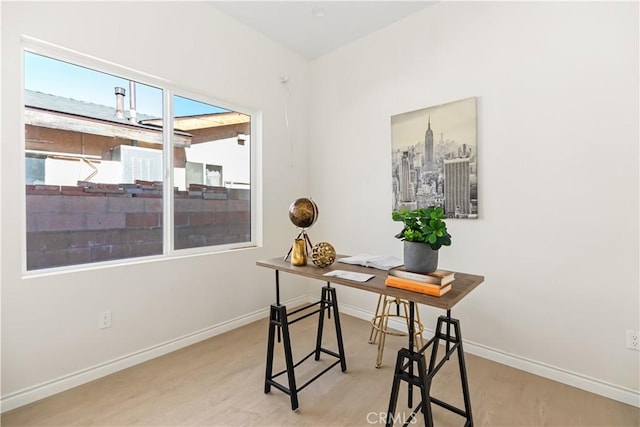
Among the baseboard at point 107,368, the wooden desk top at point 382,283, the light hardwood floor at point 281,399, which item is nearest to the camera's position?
the wooden desk top at point 382,283

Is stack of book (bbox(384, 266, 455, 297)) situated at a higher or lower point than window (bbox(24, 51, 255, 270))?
lower

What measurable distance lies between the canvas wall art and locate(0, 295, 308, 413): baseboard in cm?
195

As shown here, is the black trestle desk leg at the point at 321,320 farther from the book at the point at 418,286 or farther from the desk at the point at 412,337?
the book at the point at 418,286

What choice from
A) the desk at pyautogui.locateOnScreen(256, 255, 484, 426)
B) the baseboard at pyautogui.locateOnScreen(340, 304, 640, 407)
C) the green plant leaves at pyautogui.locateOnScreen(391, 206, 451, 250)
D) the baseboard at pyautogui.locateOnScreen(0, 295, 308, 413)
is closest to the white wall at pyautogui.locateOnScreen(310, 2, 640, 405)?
the baseboard at pyautogui.locateOnScreen(340, 304, 640, 407)

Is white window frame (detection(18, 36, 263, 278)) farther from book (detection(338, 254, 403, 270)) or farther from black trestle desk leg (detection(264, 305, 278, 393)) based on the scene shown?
book (detection(338, 254, 403, 270))

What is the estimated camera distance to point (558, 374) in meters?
1.98

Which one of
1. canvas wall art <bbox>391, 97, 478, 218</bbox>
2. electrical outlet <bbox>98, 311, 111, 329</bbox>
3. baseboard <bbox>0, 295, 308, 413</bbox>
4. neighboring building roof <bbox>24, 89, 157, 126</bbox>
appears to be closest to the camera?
baseboard <bbox>0, 295, 308, 413</bbox>

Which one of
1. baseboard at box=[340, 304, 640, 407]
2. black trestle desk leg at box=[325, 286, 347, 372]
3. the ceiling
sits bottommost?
baseboard at box=[340, 304, 640, 407]

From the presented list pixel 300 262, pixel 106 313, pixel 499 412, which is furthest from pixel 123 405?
pixel 499 412

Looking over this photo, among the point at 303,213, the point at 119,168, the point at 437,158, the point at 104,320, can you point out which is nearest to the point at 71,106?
the point at 119,168

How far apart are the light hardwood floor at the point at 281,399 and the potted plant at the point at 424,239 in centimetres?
91

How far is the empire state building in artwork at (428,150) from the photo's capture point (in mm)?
2490

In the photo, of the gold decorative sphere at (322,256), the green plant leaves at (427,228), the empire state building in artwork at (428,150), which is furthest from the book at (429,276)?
the empire state building in artwork at (428,150)

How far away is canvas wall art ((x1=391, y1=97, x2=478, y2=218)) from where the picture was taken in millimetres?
2309
